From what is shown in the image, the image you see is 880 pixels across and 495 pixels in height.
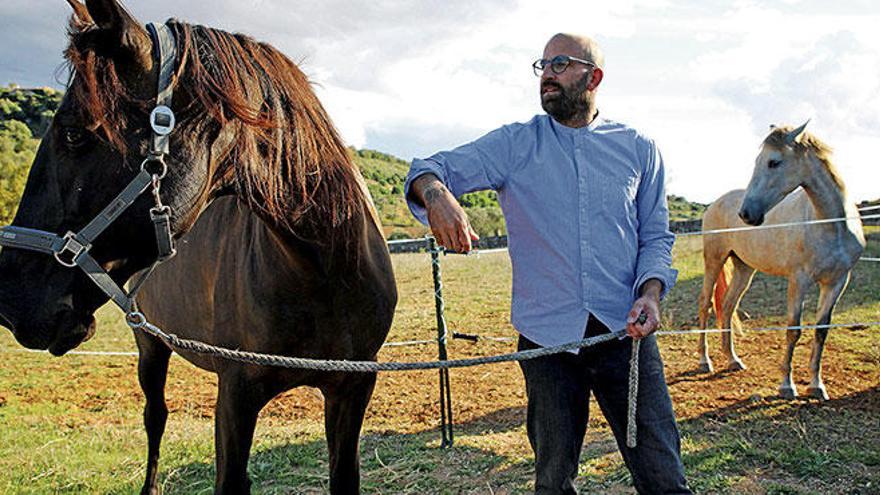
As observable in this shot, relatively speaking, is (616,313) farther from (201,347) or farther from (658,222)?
(201,347)

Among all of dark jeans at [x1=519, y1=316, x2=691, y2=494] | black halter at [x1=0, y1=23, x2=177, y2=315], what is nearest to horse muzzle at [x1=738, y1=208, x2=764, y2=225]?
dark jeans at [x1=519, y1=316, x2=691, y2=494]

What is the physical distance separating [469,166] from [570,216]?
0.36 m

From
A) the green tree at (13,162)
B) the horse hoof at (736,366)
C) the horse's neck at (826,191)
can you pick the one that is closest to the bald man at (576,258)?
the horse's neck at (826,191)

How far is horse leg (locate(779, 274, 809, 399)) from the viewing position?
18.6 ft

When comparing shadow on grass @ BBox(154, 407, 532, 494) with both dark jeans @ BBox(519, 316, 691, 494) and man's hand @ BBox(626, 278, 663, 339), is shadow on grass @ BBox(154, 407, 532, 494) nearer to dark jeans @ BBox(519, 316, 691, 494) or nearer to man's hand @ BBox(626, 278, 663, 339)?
dark jeans @ BBox(519, 316, 691, 494)

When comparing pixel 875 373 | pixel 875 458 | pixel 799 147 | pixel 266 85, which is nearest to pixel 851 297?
pixel 875 373

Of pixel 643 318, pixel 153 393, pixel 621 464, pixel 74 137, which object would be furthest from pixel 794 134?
pixel 74 137

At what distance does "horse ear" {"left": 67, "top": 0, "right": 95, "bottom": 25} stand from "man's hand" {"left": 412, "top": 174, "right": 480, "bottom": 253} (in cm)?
102

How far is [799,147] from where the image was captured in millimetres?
5898

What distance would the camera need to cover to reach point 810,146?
588 centimetres

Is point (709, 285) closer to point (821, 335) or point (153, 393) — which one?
point (821, 335)

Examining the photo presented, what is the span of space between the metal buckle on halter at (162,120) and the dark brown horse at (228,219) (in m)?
0.04

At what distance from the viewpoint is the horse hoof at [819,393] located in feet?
18.2

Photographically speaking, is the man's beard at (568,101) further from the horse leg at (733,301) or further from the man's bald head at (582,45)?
the horse leg at (733,301)
